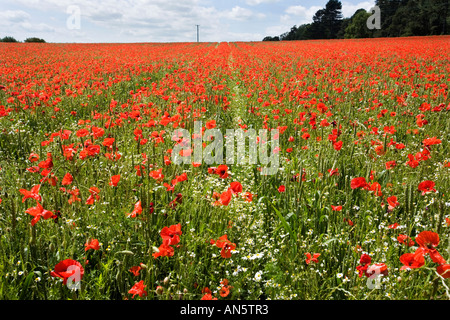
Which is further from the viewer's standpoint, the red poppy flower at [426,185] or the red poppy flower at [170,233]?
the red poppy flower at [426,185]

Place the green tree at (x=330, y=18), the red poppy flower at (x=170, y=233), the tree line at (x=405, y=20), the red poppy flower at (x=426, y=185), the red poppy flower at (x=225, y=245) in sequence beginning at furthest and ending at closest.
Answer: the green tree at (x=330, y=18), the tree line at (x=405, y=20), the red poppy flower at (x=426, y=185), the red poppy flower at (x=225, y=245), the red poppy flower at (x=170, y=233)

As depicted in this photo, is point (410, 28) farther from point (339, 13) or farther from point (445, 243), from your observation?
point (445, 243)

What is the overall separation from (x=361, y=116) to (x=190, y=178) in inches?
156

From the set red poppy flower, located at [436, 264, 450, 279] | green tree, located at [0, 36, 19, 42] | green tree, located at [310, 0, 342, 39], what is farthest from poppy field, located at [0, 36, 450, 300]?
green tree, located at [310, 0, 342, 39]

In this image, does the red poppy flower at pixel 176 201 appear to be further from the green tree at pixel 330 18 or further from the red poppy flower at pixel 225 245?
the green tree at pixel 330 18

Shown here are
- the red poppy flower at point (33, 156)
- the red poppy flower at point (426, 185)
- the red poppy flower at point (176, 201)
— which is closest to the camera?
the red poppy flower at point (426, 185)

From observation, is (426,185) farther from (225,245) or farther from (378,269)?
(225,245)

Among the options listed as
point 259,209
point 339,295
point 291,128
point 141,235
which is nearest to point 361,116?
point 291,128

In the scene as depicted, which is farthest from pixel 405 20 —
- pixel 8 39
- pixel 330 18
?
pixel 8 39

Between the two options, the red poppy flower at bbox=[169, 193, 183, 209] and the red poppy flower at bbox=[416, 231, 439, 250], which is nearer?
the red poppy flower at bbox=[416, 231, 439, 250]

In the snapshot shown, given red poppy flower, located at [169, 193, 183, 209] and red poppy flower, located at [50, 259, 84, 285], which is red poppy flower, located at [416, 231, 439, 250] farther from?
red poppy flower, located at [50, 259, 84, 285]

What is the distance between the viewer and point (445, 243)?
2246mm

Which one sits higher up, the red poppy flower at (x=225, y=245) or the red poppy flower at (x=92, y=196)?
the red poppy flower at (x=92, y=196)

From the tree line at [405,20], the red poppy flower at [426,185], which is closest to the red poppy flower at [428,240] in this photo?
the red poppy flower at [426,185]
